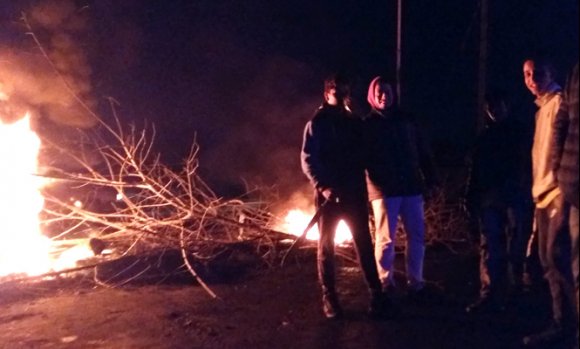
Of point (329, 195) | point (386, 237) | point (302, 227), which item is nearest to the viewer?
point (329, 195)

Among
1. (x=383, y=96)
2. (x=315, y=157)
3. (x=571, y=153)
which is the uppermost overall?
(x=383, y=96)

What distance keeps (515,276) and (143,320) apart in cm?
349

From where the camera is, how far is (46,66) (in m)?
9.95

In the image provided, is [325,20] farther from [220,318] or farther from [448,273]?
[220,318]

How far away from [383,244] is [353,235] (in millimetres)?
582

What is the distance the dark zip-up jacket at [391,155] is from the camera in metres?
6.12

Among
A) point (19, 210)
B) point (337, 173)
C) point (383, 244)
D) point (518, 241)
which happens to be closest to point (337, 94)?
point (337, 173)

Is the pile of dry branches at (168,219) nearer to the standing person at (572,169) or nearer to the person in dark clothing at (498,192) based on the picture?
the person in dark clothing at (498,192)

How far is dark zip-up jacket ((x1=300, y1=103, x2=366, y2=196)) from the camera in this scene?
5684 mm

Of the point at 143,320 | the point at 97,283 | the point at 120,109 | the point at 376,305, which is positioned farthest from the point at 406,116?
the point at 120,109

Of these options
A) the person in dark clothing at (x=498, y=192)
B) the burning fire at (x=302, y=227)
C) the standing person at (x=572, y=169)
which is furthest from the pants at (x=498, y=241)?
the burning fire at (x=302, y=227)

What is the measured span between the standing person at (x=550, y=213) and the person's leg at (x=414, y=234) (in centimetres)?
130

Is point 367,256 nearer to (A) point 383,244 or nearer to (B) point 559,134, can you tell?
(A) point 383,244

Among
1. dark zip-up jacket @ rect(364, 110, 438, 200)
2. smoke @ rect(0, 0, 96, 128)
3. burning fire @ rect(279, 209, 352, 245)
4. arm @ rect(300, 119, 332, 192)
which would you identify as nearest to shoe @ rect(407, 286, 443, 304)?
dark zip-up jacket @ rect(364, 110, 438, 200)
